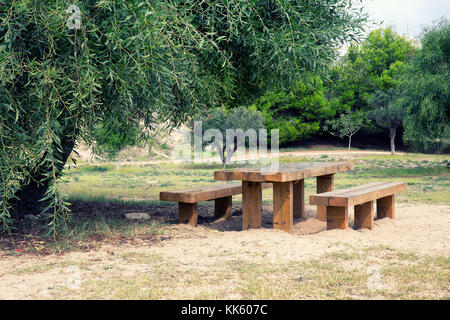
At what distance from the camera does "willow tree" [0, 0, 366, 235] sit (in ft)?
16.3

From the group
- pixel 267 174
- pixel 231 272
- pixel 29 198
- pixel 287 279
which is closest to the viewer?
pixel 287 279

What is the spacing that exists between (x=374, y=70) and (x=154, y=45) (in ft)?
142

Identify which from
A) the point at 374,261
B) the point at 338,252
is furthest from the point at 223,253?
the point at 374,261

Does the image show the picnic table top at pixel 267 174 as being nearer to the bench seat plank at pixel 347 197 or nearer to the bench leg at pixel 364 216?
the bench seat plank at pixel 347 197

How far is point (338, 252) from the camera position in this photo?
17.4 ft

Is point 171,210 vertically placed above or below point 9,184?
below

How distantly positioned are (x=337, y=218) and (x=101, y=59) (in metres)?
3.81

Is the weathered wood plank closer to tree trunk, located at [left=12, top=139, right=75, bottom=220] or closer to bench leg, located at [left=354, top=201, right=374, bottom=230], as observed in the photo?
bench leg, located at [left=354, top=201, right=374, bottom=230]

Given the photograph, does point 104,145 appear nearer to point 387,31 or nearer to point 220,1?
point 220,1

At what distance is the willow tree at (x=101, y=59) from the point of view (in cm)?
496

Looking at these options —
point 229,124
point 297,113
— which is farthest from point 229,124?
point 297,113

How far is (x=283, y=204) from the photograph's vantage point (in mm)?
6719

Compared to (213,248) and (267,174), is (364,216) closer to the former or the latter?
(267,174)

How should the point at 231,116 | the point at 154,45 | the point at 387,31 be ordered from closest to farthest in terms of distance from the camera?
1. the point at 154,45
2. the point at 231,116
3. the point at 387,31
